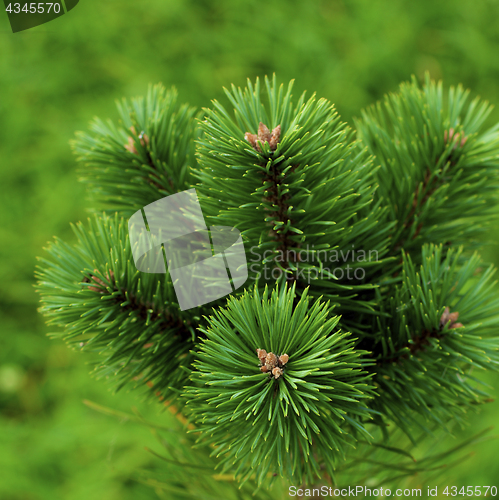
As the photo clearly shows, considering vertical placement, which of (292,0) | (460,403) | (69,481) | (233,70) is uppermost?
(292,0)

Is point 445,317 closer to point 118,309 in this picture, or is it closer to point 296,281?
point 296,281

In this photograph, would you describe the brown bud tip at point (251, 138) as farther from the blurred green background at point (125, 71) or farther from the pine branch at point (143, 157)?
the blurred green background at point (125, 71)

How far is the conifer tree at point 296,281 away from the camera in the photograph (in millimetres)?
237

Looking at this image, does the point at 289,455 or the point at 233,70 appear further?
the point at 233,70

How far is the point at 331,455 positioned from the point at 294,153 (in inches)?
7.1

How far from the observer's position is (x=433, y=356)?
277 mm

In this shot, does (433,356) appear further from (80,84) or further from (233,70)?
(80,84)

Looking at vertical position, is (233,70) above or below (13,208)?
above

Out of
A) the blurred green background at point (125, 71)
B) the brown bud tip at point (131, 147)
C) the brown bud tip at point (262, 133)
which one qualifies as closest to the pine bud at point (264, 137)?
the brown bud tip at point (262, 133)

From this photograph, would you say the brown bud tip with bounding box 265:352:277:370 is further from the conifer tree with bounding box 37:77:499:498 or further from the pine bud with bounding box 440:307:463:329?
the pine bud with bounding box 440:307:463:329

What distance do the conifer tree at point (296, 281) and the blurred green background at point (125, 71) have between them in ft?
2.10

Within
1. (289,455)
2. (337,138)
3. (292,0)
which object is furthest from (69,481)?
(292,0)

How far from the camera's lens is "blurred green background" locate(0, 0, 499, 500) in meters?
0.95

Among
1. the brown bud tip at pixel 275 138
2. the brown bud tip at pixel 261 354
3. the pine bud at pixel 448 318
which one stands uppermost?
the brown bud tip at pixel 275 138
